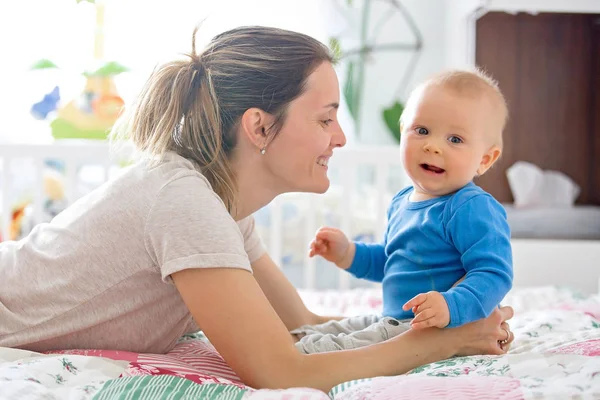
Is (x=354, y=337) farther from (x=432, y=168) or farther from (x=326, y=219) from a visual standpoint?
(x=326, y=219)

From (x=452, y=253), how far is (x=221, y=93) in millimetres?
440

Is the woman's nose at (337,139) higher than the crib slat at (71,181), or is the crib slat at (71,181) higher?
the woman's nose at (337,139)

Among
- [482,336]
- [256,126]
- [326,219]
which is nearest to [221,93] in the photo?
[256,126]

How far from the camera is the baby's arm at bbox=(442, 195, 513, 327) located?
1051 millimetres

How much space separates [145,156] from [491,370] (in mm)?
608

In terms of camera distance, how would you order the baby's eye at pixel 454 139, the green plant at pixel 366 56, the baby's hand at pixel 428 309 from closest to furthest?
the baby's hand at pixel 428 309 < the baby's eye at pixel 454 139 < the green plant at pixel 366 56

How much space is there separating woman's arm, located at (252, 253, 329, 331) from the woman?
0.59ft

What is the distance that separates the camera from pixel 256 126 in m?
1.21

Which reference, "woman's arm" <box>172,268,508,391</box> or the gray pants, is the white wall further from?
"woman's arm" <box>172,268,508,391</box>

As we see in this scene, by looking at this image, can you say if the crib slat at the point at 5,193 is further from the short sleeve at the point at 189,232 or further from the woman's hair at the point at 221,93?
the short sleeve at the point at 189,232

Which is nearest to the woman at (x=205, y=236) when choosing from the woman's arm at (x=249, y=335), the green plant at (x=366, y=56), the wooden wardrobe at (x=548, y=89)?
the woman's arm at (x=249, y=335)

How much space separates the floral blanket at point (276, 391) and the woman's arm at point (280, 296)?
25 centimetres

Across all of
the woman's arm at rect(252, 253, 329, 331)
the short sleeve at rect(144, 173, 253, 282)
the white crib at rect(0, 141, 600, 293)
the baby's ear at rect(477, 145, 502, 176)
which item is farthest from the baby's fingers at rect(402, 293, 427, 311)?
the white crib at rect(0, 141, 600, 293)

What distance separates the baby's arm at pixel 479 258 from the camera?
3.45 ft
